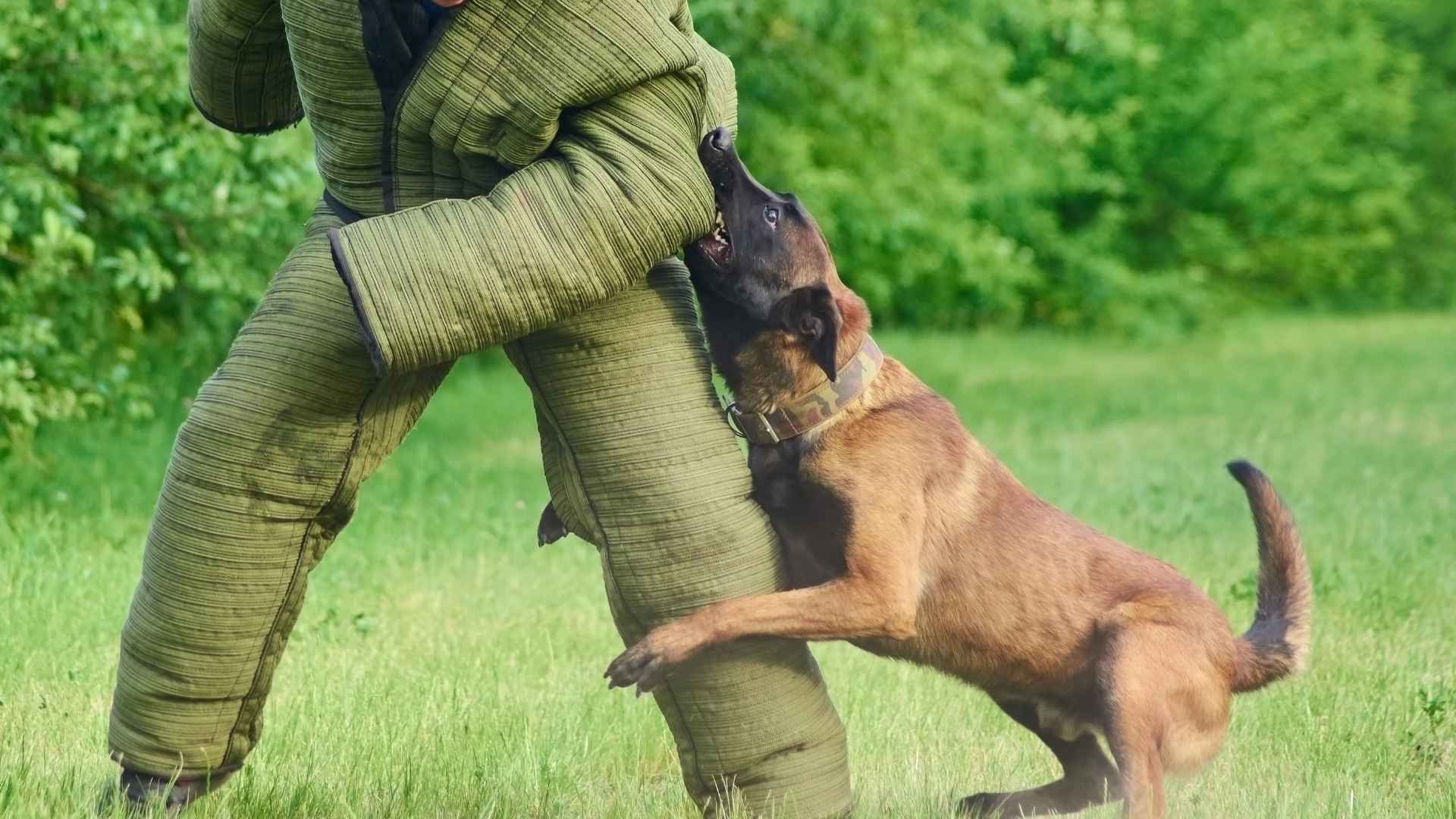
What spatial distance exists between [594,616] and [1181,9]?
794 inches

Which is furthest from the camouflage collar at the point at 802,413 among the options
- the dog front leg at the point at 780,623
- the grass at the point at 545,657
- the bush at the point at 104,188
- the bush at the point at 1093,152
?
the bush at the point at 1093,152

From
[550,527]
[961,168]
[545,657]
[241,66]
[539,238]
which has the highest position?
[539,238]

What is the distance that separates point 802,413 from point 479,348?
1.00 m

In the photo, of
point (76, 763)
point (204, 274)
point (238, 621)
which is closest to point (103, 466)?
point (204, 274)

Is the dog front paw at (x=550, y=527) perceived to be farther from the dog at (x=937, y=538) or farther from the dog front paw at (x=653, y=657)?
the dog front paw at (x=653, y=657)

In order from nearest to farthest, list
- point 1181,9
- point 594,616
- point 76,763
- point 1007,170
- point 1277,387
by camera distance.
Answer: point 76,763
point 594,616
point 1277,387
point 1007,170
point 1181,9

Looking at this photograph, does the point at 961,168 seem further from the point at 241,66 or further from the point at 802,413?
the point at 241,66

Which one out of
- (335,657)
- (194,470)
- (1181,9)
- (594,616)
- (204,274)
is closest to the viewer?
(194,470)

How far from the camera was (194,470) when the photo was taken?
329cm

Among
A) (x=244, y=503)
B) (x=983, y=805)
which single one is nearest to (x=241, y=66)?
(x=244, y=503)

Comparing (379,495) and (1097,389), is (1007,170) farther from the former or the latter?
(379,495)

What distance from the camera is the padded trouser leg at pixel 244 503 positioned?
129 inches

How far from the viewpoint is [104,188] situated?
25.7 feet

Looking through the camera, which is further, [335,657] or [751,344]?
[335,657]
